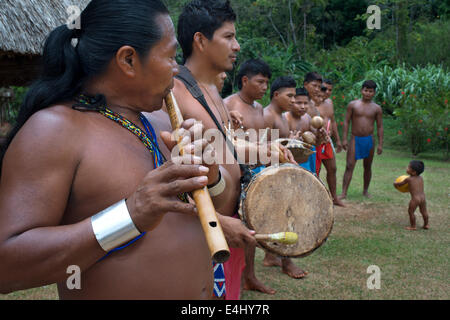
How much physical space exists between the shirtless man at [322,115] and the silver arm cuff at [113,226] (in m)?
6.24

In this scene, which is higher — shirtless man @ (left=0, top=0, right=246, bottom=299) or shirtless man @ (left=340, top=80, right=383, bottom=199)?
shirtless man @ (left=0, top=0, right=246, bottom=299)

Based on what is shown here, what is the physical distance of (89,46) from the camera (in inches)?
54.8

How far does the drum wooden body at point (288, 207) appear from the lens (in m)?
2.25

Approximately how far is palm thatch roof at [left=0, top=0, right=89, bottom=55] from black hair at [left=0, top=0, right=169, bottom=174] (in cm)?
275

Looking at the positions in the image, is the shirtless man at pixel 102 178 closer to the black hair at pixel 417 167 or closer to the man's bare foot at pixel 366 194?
the black hair at pixel 417 167

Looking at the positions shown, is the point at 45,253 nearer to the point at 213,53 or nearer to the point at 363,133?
the point at 213,53

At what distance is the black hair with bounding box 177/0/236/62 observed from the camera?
2.63 m

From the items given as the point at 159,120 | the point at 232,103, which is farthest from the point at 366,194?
the point at 159,120

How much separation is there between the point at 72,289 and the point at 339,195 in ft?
24.4

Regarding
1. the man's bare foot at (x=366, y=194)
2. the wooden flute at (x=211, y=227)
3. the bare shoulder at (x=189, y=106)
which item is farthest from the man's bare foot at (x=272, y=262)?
the wooden flute at (x=211, y=227)

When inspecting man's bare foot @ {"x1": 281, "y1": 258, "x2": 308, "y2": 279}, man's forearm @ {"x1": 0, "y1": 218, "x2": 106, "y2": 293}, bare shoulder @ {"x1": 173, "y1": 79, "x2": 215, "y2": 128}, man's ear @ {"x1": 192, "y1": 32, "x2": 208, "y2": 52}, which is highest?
man's ear @ {"x1": 192, "y1": 32, "x2": 208, "y2": 52}

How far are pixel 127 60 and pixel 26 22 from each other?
3388 mm

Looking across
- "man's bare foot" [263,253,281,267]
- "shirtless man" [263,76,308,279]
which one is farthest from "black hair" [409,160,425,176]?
"man's bare foot" [263,253,281,267]

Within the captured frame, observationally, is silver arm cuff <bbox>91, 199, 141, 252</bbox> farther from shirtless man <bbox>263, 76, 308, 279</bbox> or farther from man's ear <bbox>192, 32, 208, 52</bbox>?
shirtless man <bbox>263, 76, 308, 279</bbox>
